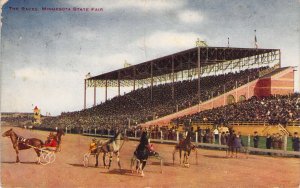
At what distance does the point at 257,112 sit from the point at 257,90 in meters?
7.65

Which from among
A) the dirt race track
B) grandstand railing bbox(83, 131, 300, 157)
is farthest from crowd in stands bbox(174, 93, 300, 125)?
the dirt race track

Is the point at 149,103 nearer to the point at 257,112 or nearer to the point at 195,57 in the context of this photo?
the point at 195,57

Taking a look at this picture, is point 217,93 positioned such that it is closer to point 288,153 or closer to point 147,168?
point 288,153

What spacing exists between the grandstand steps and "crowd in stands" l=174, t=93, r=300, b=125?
129 centimetres

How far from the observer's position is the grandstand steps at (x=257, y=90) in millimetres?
35625

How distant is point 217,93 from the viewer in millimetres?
36719

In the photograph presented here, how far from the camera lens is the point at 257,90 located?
37.4 meters

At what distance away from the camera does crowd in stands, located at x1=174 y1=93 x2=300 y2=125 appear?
27859 millimetres

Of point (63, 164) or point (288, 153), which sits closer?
point (63, 164)

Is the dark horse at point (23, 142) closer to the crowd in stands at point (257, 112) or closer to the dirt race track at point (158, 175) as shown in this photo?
the dirt race track at point (158, 175)

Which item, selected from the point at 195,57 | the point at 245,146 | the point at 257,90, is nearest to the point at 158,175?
the point at 245,146

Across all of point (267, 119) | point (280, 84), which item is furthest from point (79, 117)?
point (267, 119)

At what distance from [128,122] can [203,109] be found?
6578 millimetres

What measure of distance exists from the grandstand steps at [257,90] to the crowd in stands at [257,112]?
1.29 m
